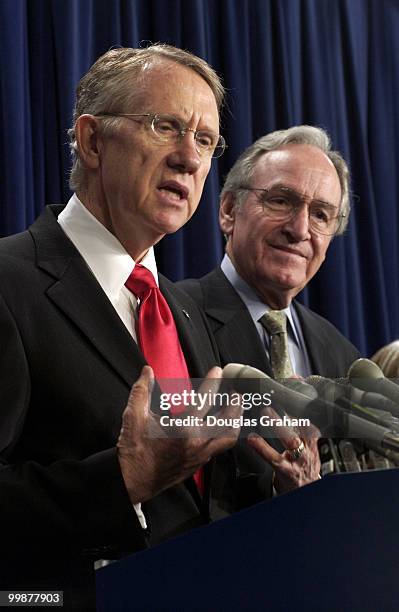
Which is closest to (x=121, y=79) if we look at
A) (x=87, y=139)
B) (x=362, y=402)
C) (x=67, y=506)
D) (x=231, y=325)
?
(x=87, y=139)

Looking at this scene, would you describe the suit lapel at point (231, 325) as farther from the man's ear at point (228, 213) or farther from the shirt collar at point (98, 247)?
Answer: the shirt collar at point (98, 247)

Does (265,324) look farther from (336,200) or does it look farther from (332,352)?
(336,200)

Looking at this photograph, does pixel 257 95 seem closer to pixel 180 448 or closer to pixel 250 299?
pixel 250 299

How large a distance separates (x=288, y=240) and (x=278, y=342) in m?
0.30

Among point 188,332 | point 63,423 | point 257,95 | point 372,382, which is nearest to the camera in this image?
point 372,382

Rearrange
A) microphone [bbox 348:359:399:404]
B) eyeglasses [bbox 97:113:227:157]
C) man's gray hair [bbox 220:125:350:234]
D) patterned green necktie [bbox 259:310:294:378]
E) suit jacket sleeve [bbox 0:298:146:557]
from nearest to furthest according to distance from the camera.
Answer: microphone [bbox 348:359:399:404]
suit jacket sleeve [bbox 0:298:146:557]
eyeglasses [bbox 97:113:227:157]
patterned green necktie [bbox 259:310:294:378]
man's gray hair [bbox 220:125:350:234]

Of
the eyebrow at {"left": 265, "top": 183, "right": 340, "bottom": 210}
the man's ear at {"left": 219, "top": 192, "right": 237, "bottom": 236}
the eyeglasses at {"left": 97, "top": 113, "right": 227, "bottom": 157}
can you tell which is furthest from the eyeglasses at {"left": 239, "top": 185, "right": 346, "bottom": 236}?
the eyeglasses at {"left": 97, "top": 113, "right": 227, "bottom": 157}

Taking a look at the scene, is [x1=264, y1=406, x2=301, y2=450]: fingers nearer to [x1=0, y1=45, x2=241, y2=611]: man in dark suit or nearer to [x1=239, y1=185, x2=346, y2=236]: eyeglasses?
[x1=0, y1=45, x2=241, y2=611]: man in dark suit

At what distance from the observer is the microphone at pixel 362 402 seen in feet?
3.27

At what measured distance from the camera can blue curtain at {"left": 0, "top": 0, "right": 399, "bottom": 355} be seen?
9.46 ft

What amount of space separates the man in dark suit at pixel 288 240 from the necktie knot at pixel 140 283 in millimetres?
680

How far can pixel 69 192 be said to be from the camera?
2977 mm

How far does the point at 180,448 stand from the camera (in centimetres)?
104

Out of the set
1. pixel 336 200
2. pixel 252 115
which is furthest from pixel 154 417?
pixel 252 115
